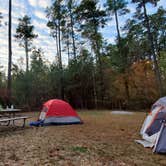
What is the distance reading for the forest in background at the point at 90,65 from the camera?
56.4 ft

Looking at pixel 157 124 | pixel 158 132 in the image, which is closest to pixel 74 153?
pixel 158 132

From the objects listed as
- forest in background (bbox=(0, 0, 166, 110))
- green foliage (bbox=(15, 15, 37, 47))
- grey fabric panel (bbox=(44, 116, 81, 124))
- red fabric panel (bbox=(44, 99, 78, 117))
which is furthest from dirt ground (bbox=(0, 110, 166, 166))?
green foliage (bbox=(15, 15, 37, 47))

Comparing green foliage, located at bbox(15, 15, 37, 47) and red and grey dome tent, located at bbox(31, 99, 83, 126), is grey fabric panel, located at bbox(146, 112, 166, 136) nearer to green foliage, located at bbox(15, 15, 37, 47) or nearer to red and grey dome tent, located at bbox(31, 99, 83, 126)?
red and grey dome tent, located at bbox(31, 99, 83, 126)

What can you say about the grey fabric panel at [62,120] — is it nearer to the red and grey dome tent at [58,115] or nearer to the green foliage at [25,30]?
the red and grey dome tent at [58,115]

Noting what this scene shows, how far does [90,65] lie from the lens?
59.0 ft

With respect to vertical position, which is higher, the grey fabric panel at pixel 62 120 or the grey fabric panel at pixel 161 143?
the grey fabric panel at pixel 62 120

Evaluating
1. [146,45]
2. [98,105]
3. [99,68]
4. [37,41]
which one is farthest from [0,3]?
[146,45]

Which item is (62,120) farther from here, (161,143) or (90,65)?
A: (90,65)

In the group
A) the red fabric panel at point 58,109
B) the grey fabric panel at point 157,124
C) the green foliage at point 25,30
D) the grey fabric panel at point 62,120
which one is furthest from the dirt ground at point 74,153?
the green foliage at point 25,30

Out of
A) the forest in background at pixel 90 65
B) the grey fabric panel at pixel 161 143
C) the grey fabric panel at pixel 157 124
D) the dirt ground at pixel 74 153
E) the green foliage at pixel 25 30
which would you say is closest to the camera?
the dirt ground at pixel 74 153

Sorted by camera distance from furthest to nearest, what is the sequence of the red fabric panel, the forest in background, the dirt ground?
1. the forest in background
2. the red fabric panel
3. the dirt ground

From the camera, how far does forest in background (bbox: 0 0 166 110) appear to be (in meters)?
17.2

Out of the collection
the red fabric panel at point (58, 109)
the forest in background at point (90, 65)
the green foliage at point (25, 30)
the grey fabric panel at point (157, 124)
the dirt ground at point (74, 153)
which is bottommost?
the dirt ground at point (74, 153)

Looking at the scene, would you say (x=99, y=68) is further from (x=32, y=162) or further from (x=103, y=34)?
(x=32, y=162)
